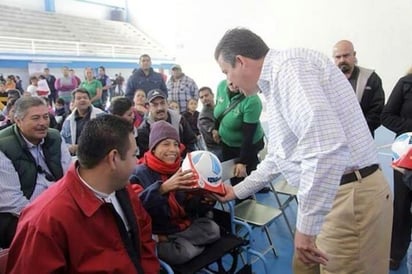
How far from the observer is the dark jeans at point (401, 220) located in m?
2.42

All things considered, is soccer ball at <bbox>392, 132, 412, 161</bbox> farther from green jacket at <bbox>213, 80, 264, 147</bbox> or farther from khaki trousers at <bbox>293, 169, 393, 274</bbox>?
green jacket at <bbox>213, 80, 264, 147</bbox>

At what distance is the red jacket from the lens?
Answer: 118cm

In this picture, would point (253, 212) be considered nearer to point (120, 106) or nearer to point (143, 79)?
point (120, 106)

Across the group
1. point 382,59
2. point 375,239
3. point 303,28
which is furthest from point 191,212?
point 303,28

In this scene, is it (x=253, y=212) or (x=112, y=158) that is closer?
(x=112, y=158)

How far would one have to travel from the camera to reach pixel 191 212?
7.01 feet

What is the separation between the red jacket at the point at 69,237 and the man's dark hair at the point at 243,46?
74cm

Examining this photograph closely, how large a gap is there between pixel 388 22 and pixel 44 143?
9082 millimetres

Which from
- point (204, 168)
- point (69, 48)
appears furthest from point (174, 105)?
point (69, 48)

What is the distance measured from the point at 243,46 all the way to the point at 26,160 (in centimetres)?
169

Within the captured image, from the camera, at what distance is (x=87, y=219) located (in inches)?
50.5

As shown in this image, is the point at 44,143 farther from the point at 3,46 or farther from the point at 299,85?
the point at 3,46

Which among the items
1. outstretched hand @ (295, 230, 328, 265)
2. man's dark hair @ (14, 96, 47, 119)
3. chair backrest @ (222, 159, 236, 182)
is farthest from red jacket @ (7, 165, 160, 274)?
chair backrest @ (222, 159, 236, 182)

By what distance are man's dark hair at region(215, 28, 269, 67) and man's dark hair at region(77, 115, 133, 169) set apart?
1.67 feet
